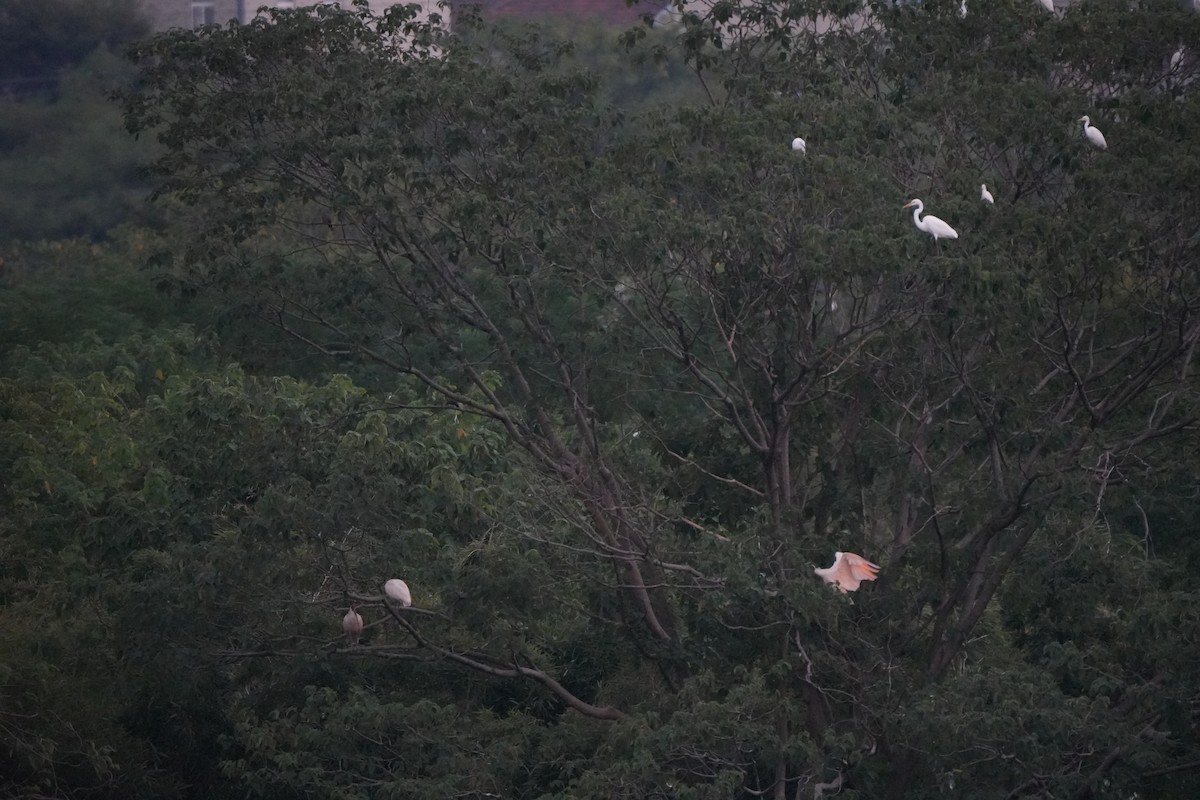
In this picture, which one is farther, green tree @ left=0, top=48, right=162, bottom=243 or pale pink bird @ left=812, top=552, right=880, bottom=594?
green tree @ left=0, top=48, right=162, bottom=243

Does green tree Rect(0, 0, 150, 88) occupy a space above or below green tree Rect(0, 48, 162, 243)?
above

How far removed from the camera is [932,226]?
6602 millimetres

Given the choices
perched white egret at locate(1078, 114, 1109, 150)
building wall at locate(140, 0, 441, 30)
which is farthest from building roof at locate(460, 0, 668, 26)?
perched white egret at locate(1078, 114, 1109, 150)

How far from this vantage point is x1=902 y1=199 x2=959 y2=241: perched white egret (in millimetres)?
6602

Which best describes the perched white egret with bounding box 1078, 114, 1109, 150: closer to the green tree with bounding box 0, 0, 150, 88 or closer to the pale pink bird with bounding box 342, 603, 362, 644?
the pale pink bird with bounding box 342, 603, 362, 644

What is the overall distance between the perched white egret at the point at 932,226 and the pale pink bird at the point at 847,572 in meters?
1.41

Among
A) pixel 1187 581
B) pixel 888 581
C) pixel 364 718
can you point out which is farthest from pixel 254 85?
pixel 1187 581

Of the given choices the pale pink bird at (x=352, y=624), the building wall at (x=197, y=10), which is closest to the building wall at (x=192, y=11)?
→ the building wall at (x=197, y=10)

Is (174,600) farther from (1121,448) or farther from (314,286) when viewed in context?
(1121,448)

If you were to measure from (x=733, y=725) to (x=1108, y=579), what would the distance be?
1874 mm

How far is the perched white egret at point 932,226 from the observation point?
6.60 meters

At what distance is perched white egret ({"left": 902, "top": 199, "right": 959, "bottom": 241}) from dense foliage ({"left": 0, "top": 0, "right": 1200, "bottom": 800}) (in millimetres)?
74

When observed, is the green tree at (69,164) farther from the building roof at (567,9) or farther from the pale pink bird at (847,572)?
the pale pink bird at (847,572)

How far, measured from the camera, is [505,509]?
7.59m
